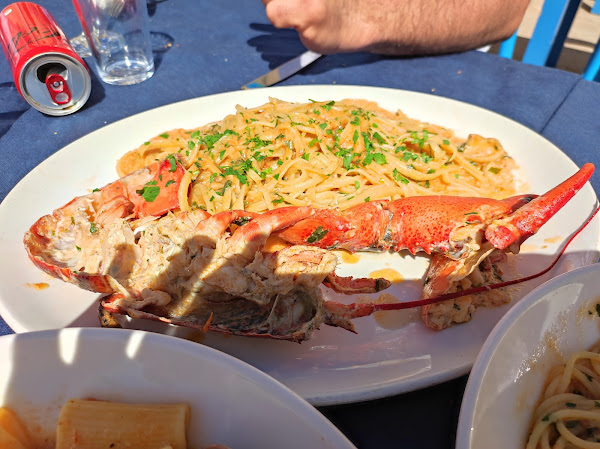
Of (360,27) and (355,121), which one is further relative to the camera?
(360,27)

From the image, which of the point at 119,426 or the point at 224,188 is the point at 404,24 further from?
the point at 119,426

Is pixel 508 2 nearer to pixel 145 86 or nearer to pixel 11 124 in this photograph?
pixel 145 86

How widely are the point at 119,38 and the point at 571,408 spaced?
3455 millimetres

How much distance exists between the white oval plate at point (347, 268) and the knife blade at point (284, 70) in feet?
0.76

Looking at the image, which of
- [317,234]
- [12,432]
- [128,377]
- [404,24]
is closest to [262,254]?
[317,234]

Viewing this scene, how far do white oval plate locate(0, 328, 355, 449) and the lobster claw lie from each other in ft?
3.47

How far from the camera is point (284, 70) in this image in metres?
3.29

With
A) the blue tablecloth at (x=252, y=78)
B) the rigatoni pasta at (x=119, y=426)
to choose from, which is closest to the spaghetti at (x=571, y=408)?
the rigatoni pasta at (x=119, y=426)

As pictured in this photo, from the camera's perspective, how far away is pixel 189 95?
323cm

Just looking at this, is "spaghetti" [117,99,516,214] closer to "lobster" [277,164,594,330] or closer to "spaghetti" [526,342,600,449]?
"lobster" [277,164,594,330]

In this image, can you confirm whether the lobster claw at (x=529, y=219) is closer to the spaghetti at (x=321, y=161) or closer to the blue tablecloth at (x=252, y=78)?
the spaghetti at (x=321, y=161)

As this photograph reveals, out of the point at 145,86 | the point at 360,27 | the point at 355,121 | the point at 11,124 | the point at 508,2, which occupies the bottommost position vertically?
the point at 11,124

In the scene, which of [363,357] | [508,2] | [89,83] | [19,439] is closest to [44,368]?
[19,439]

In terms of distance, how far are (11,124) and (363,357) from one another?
2.75 metres
